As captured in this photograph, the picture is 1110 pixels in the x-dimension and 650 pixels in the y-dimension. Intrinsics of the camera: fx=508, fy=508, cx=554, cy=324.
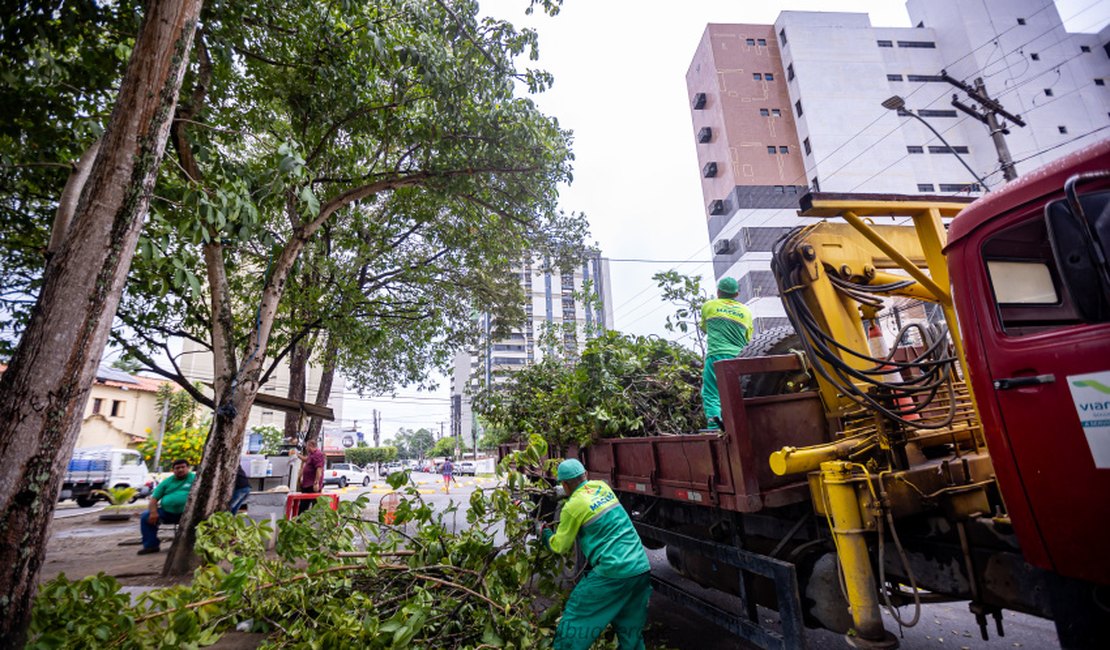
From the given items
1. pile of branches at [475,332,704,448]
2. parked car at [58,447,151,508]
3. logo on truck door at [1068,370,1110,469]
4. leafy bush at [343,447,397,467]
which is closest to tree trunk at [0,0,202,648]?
pile of branches at [475,332,704,448]

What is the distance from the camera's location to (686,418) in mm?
5375

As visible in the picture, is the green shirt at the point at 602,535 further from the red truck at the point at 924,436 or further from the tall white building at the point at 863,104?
the tall white building at the point at 863,104

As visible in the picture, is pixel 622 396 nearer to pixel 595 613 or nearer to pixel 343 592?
pixel 595 613

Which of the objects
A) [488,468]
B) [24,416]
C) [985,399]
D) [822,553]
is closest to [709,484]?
[822,553]

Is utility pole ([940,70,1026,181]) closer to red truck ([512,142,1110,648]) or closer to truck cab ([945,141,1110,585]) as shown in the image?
red truck ([512,142,1110,648])

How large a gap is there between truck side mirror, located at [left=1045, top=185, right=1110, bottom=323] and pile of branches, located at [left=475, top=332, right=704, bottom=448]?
3.55 meters

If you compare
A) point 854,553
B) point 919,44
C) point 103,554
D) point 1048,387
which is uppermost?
point 919,44

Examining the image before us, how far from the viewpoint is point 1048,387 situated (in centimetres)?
216

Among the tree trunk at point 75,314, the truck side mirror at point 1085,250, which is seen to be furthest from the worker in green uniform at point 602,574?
the tree trunk at point 75,314

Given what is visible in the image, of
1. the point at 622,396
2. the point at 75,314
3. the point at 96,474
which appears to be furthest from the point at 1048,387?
the point at 96,474

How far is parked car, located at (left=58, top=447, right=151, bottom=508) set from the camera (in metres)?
18.9

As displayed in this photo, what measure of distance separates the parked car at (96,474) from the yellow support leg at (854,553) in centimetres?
2360

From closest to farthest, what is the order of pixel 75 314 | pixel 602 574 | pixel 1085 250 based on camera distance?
pixel 1085 250 → pixel 75 314 → pixel 602 574

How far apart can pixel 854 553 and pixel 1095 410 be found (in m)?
1.30
